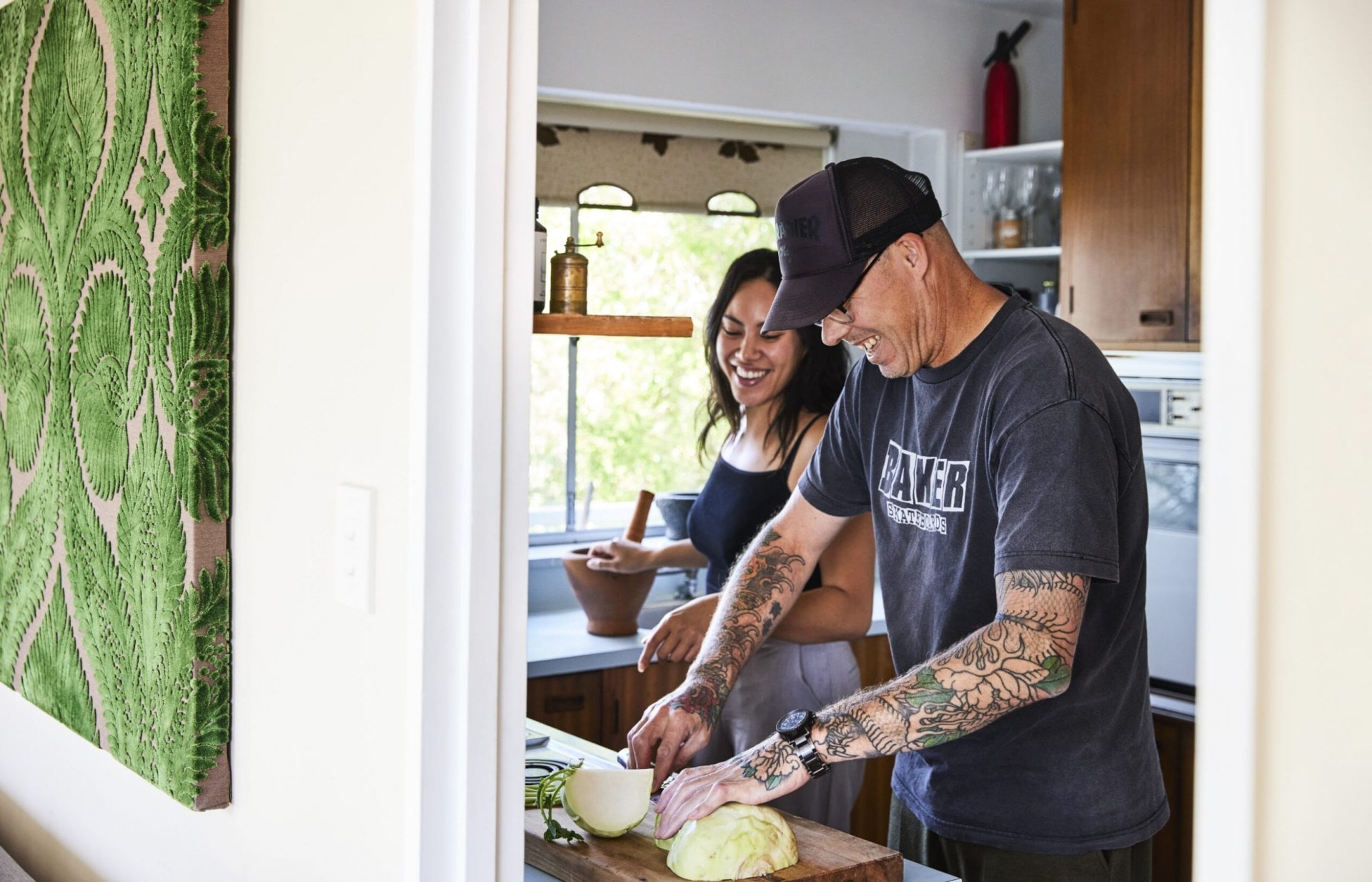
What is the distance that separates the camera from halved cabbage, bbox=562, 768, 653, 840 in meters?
1.52

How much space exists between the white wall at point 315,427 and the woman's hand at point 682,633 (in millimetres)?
969

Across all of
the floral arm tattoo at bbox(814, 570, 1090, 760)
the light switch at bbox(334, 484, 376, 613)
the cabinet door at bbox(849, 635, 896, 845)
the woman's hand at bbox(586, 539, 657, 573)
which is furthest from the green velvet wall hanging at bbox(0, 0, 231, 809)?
the cabinet door at bbox(849, 635, 896, 845)

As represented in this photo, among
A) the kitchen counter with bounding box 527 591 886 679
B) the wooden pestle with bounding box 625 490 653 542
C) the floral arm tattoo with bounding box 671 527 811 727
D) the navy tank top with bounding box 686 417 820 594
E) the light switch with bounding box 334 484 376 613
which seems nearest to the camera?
the light switch with bounding box 334 484 376 613

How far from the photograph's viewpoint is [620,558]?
307cm

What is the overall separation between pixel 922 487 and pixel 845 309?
267mm

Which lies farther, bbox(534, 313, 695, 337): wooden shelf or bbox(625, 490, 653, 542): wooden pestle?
bbox(625, 490, 653, 542): wooden pestle

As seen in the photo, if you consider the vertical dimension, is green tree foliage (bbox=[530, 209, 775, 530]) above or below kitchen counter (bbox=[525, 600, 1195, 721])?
above

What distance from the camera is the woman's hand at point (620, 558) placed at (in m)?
3.06

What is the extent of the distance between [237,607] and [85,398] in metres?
0.48

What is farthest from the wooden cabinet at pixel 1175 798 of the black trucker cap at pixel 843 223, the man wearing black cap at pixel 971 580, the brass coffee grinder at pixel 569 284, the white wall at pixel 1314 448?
the white wall at pixel 1314 448

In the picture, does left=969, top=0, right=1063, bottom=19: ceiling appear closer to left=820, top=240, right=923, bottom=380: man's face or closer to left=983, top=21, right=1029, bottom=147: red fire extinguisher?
left=983, top=21, right=1029, bottom=147: red fire extinguisher

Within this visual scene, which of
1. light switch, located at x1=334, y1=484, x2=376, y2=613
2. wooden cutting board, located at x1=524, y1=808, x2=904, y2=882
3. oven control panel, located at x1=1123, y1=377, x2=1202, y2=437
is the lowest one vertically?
wooden cutting board, located at x1=524, y1=808, x2=904, y2=882

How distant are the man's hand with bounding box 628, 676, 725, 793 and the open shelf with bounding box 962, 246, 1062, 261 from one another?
2.16 metres

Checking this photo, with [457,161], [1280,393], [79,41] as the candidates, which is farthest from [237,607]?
[1280,393]
